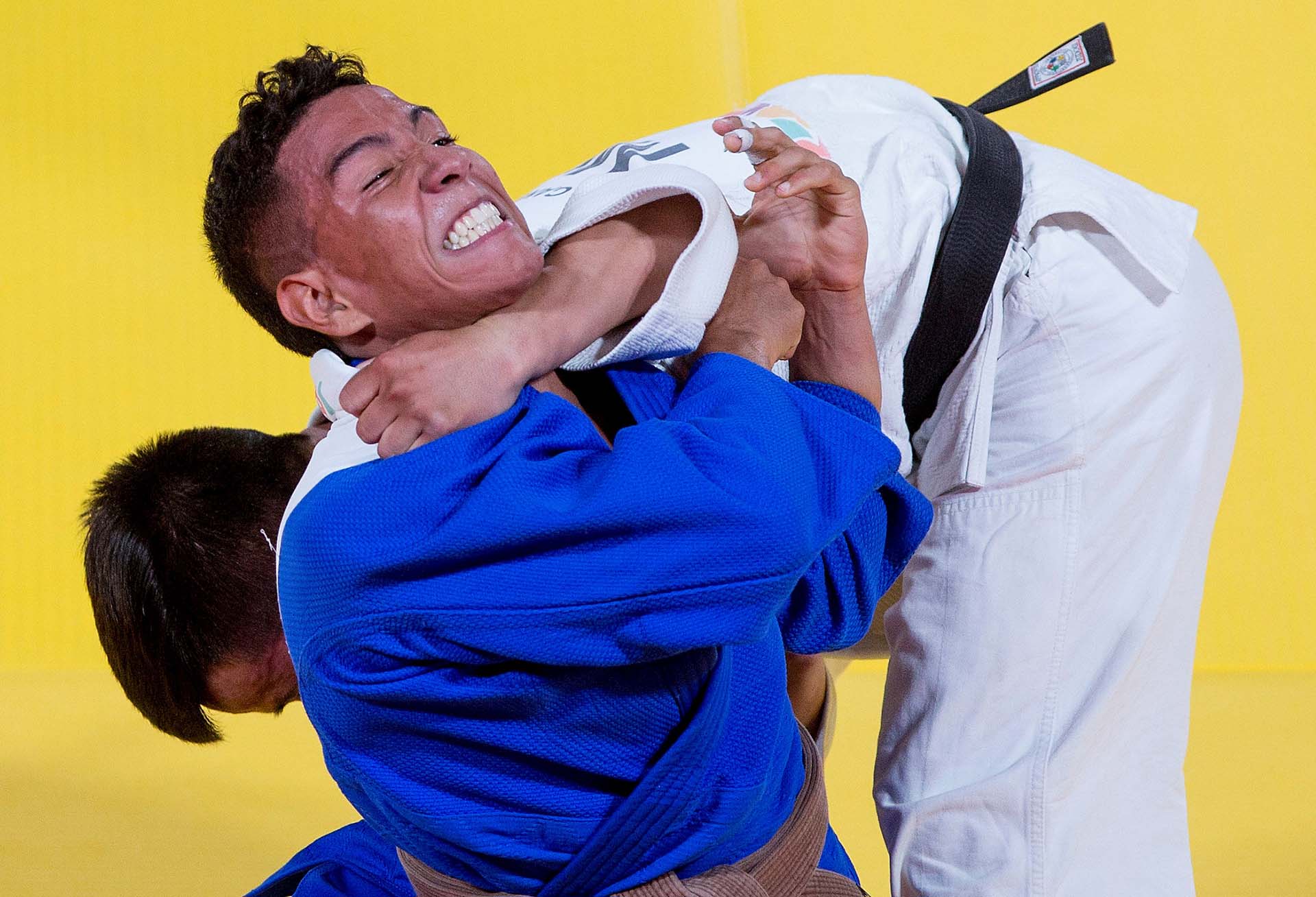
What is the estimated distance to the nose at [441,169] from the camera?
92cm

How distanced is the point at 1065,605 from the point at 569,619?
55cm

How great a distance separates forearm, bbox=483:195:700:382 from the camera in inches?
33.7

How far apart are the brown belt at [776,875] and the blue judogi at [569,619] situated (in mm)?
14

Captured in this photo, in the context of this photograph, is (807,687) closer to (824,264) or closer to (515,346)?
(824,264)

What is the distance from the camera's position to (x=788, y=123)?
3.60ft

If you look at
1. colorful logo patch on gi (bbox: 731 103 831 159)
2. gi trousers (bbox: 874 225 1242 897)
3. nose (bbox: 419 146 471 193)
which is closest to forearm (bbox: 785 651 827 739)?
gi trousers (bbox: 874 225 1242 897)

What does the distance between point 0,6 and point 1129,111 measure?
2628 mm

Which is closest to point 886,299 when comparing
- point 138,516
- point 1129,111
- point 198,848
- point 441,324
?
point 441,324

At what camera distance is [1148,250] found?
1151 millimetres

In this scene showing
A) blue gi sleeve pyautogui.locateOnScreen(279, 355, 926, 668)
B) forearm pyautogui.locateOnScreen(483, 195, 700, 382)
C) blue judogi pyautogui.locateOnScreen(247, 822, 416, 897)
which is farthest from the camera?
blue judogi pyautogui.locateOnScreen(247, 822, 416, 897)

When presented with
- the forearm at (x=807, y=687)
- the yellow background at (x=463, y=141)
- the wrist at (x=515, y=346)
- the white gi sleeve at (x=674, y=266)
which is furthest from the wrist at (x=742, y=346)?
the yellow background at (x=463, y=141)

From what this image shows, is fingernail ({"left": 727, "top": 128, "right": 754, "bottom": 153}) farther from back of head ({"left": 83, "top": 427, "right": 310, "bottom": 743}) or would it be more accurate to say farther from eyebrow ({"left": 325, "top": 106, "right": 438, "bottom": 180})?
back of head ({"left": 83, "top": 427, "right": 310, "bottom": 743})

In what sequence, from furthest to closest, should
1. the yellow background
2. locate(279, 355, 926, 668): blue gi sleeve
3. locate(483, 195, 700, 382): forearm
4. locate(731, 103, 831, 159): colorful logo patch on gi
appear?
the yellow background → locate(731, 103, 831, 159): colorful logo patch on gi → locate(483, 195, 700, 382): forearm → locate(279, 355, 926, 668): blue gi sleeve

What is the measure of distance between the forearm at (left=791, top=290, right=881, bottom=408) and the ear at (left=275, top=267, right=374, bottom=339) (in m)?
0.33
